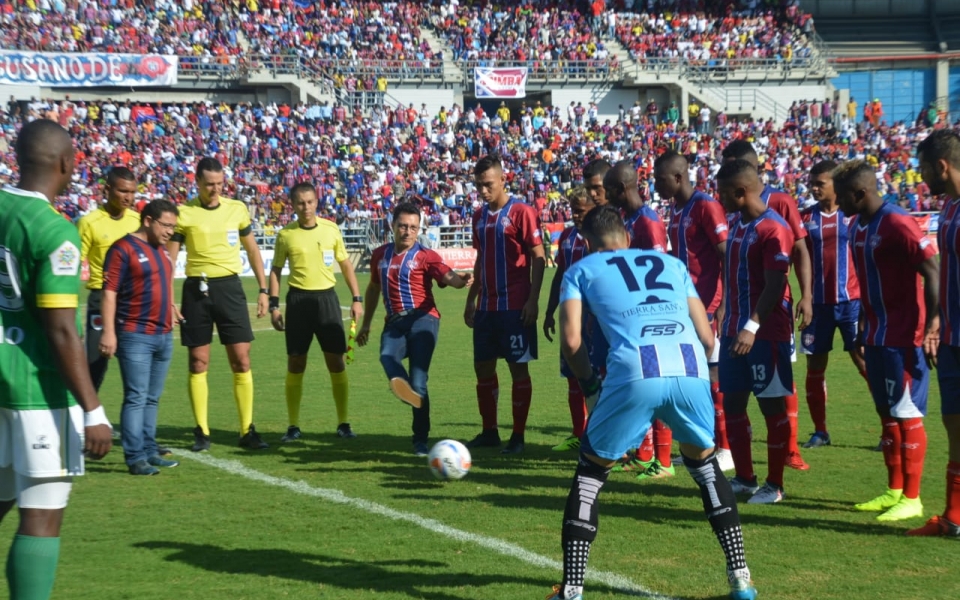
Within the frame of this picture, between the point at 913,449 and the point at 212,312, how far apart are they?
20.0ft

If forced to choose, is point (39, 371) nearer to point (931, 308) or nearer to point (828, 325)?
point (931, 308)

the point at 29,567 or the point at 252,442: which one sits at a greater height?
the point at 29,567

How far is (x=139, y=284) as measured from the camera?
28.3 feet

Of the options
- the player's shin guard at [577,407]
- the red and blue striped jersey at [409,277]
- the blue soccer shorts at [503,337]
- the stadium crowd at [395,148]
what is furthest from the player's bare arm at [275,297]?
the stadium crowd at [395,148]

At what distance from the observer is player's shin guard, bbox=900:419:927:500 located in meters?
6.75

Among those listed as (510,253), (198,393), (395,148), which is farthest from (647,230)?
(395,148)

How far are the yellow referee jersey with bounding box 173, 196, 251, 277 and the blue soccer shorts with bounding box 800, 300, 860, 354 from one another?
530cm

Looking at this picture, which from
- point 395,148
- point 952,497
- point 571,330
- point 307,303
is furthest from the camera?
point 395,148

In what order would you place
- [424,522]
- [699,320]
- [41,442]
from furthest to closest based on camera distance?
1. [424,522]
2. [699,320]
3. [41,442]

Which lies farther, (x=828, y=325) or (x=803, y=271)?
(x=828, y=325)

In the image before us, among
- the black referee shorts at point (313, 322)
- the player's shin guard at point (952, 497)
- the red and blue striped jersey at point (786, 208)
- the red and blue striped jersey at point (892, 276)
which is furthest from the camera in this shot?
the black referee shorts at point (313, 322)

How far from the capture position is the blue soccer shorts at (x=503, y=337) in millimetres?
9180

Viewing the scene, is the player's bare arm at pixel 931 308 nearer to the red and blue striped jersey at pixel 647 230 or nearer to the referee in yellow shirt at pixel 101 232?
the red and blue striped jersey at pixel 647 230

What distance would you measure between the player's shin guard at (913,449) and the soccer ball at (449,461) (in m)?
3.04
